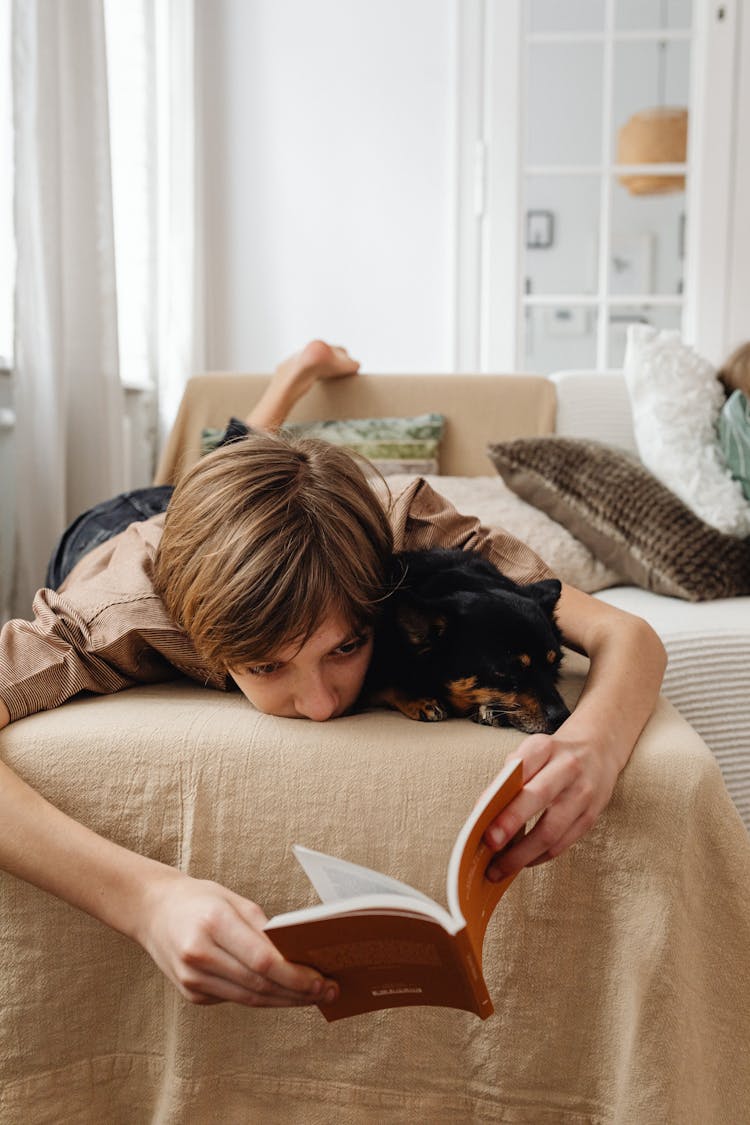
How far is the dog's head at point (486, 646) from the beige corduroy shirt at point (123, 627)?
0.49 ft

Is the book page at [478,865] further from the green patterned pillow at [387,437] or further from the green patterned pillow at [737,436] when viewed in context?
the green patterned pillow at [387,437]

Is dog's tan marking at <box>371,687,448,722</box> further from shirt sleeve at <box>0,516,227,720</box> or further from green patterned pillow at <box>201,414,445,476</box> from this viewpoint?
green patterned pillow at <box>201,414,445,476</box>

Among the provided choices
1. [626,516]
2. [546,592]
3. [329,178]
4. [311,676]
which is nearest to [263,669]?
[311,676]

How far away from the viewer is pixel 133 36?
277 centimetres

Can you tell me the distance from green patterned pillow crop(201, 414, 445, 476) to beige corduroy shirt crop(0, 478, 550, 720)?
0.89 m

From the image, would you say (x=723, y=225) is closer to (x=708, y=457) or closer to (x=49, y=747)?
(x=708, y=457)

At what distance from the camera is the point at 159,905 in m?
0.69

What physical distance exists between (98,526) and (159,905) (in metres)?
0.90

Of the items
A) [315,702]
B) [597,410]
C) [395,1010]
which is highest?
[597,410]

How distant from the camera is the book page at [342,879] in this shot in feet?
1.86

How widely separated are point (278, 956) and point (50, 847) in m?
0.23

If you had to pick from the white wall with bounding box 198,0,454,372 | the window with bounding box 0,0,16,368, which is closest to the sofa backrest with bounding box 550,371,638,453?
the window with bounding box 0,0,16,368

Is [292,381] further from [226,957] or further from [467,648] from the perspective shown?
[226,957]

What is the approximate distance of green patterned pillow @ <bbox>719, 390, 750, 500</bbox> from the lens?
172 cm
